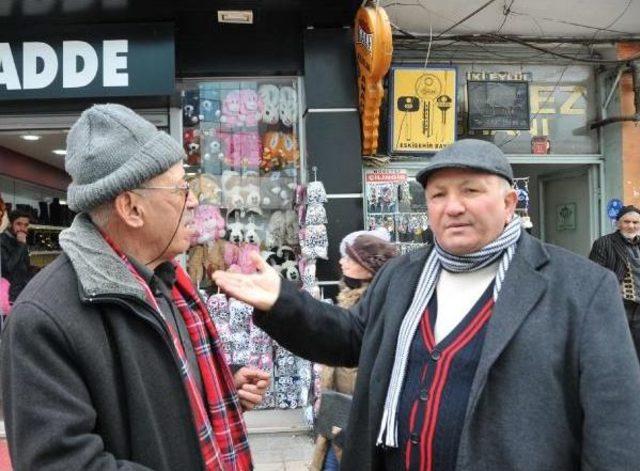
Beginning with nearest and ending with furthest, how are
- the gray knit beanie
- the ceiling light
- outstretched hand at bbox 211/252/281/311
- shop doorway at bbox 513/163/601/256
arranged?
the gray knit beanie, outstretched hand at bbox 211/252/281/311, the ceiling light, shop doorway at bbox 513/163/601/256

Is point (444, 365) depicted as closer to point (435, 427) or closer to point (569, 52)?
point (435, 427)

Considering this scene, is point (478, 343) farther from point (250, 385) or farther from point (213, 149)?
point (213, 149)

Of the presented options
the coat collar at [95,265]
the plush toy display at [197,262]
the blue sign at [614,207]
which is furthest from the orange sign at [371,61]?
the coat collar at [95,265]

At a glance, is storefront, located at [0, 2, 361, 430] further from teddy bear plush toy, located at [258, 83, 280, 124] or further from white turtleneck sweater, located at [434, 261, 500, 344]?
white turtleneck sweater, located at [434, 261, 500, 344]

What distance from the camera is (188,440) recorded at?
160 cm

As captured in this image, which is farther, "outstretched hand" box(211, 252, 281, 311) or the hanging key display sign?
the hanging key display sign

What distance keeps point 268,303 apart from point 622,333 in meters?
1.03

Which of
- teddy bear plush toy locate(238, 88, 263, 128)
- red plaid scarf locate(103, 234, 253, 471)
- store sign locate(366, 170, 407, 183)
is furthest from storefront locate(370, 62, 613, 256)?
red plaid scarf locate(103, 234, 253, 471)

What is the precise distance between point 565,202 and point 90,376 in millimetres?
7319

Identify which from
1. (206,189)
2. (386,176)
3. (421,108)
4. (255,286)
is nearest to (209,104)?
(206,189)

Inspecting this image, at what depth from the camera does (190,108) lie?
19.4 ft

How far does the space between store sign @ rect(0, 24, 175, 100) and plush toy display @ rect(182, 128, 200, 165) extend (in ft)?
→ 2.01

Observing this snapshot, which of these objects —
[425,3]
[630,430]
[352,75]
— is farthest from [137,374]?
[425,3]

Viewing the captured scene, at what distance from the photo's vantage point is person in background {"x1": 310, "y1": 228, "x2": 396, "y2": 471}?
9.37 feet
